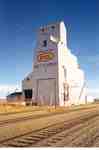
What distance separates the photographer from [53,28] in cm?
4469

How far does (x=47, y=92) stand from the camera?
42.8 metres

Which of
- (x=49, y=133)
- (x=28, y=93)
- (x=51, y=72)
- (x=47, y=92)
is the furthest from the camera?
(x=28, y=93)

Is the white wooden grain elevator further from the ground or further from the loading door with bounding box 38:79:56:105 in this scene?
the ground

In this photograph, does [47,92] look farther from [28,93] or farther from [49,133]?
[49,133]

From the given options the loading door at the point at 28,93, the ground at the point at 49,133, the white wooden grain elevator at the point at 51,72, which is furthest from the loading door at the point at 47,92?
the ground at the point at 49,133

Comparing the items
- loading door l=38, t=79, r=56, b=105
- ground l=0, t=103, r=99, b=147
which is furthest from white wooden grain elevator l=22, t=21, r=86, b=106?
ground l=0, t=103, r=99, b=147

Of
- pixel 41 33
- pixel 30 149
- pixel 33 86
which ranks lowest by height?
pixel 30 149

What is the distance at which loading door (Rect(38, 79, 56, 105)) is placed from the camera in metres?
41.7

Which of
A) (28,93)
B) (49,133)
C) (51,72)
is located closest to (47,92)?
(51,72)

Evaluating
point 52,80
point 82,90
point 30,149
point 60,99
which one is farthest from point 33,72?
point 30,149

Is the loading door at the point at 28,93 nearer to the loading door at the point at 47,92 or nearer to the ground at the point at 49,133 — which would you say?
the loading door at the point at 47,92

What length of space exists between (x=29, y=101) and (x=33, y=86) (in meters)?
3.26

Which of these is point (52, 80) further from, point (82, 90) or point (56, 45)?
point (82, 90)

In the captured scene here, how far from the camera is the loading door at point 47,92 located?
1642 inches
